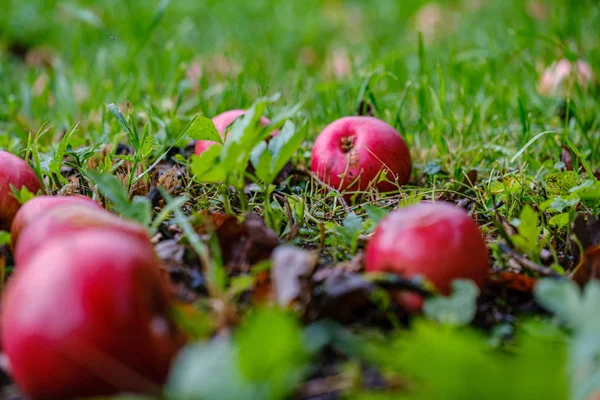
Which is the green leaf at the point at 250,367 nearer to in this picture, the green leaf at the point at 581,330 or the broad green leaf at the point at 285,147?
the green leaf at the point at 581,330

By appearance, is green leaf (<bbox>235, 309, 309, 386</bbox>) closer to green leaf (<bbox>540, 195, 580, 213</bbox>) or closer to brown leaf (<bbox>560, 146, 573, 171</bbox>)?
green leaf (<bbox>540, 195, 580, 213</bbox>)

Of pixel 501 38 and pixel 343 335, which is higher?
pixel 343 335

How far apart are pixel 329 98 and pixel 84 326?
6.76 ft

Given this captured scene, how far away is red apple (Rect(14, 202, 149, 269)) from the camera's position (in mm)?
1140

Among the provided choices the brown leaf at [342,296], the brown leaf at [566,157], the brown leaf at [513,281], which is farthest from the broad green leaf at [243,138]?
the brown leaf at [566,157]

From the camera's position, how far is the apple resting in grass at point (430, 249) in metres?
1.25

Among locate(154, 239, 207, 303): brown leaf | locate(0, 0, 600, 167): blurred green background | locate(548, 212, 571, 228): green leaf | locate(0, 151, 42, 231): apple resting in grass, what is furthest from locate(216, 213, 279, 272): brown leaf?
locate(0, 0, 600, 167): blurred green background

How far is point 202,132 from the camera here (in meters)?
1.74

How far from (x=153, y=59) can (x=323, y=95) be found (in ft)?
4.10

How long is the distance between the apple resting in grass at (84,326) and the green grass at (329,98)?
6.5 inches

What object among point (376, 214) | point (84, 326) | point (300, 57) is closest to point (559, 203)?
point (376, 214)

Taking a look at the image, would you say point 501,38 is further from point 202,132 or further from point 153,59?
point 202,132

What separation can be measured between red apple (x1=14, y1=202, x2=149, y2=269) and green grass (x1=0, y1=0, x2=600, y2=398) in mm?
157

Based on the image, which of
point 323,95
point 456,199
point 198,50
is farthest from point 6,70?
point 456,199
